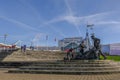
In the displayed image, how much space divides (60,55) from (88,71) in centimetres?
2618

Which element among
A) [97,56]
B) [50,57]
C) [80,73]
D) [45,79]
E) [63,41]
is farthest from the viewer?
[63,41]

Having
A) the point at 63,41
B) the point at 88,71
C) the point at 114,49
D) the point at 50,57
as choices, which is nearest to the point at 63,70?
the point at 88,71

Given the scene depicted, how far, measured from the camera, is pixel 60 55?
147ft

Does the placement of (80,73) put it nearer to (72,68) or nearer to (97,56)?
(72,68)

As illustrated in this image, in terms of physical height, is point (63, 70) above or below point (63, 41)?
below

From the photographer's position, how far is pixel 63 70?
1961 cm

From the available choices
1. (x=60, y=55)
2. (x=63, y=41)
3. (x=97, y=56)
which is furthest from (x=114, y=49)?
(x=97, y=56)

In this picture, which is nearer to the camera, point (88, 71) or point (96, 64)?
point (88, 71)

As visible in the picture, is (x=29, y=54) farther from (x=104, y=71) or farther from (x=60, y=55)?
(x=104, y=71)

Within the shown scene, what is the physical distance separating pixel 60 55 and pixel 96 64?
24618 millimetres

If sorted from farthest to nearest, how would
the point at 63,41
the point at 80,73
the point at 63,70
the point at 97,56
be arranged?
the point at 63,41, the point at 97,56, the point at 63,70, the point at 80,73

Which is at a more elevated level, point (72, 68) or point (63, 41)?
point (63, 41)

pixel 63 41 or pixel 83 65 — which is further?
pixel 63 41

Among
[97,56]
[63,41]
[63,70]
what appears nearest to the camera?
[63,70]
